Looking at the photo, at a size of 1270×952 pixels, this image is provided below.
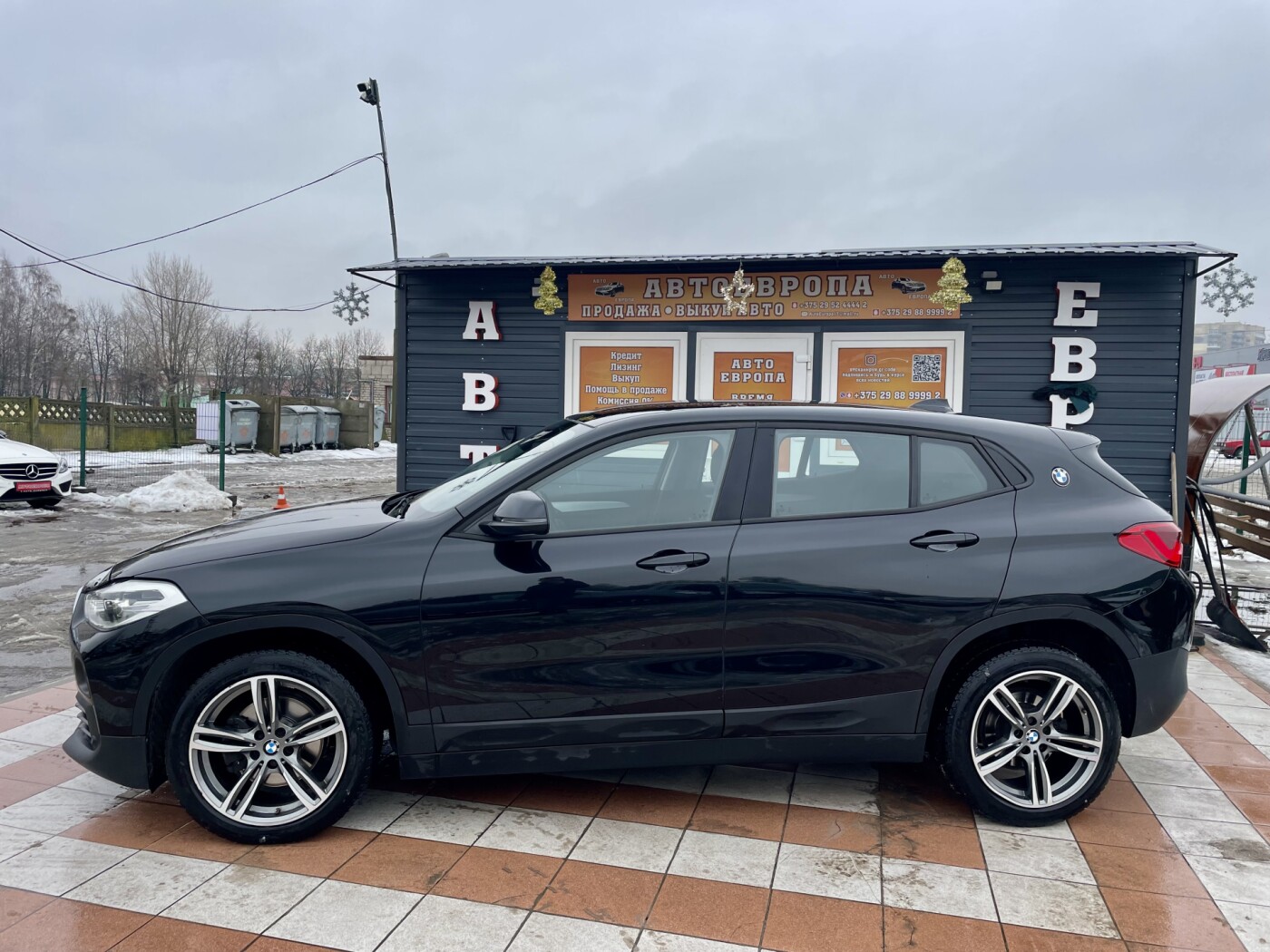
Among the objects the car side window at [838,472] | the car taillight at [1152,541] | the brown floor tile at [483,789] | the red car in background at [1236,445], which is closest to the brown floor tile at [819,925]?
the brown floor tile at [483,789]

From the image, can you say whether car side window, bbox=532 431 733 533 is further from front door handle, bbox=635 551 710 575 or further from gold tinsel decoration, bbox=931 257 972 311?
gold tinsel decoration, bbox=931 257 972 311

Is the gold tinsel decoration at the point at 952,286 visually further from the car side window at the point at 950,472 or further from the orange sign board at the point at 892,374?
the car side window at the point at 950,472

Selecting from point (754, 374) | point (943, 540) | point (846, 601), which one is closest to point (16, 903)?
point (846, 601)

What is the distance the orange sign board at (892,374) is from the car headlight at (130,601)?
6.50 metres

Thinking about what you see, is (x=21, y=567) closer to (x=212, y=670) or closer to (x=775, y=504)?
(x=212, y=670)

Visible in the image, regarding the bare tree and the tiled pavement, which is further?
the bare tree

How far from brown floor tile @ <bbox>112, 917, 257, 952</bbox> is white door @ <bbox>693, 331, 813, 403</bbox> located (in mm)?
6737

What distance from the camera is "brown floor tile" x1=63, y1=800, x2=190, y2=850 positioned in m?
3.20

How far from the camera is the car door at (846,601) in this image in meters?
3.26

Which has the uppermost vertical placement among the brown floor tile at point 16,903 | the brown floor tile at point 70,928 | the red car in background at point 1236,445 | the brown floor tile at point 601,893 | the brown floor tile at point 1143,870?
the red car in background at point 1236,445

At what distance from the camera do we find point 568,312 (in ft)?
29.5

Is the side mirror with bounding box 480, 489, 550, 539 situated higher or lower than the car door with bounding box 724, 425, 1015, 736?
higher

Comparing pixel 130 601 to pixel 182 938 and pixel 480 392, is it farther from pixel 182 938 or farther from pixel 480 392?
pixel 480 392

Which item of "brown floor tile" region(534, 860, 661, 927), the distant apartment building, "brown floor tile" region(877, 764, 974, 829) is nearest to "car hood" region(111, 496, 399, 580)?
"brown floor tile" region(534, 860, 661, 927)
